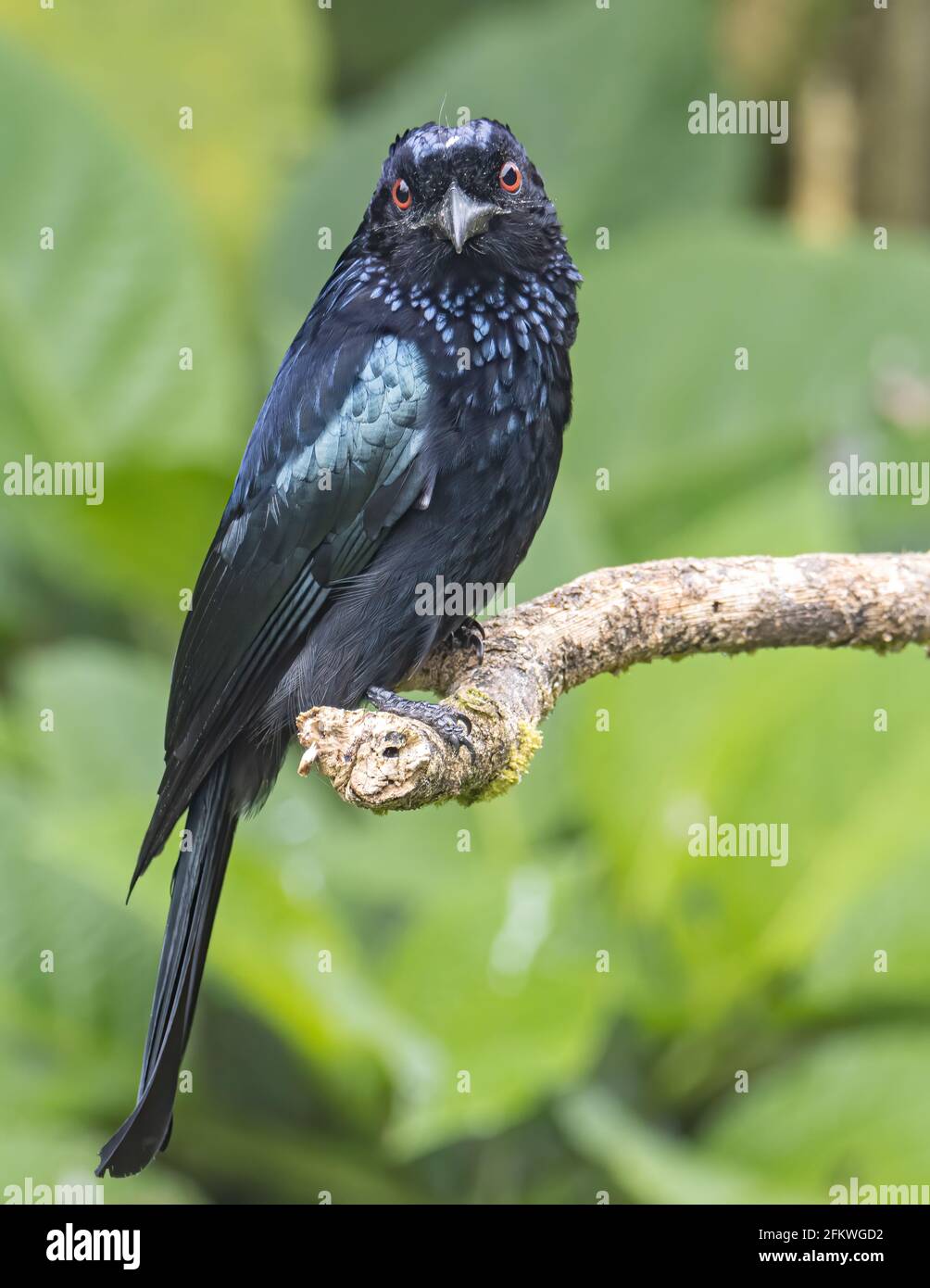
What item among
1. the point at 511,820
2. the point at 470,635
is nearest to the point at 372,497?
the point at 470,635

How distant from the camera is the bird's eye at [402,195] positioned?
9.84 feet

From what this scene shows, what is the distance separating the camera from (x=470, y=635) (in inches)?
124

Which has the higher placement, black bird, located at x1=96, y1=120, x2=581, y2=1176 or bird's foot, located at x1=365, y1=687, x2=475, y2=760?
black bird, located at x1=96, y1=120, x2=581, y2=1176

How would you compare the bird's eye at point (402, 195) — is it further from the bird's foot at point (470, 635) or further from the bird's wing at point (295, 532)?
the bird's foot at point (470, 635)

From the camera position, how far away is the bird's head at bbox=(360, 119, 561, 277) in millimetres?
2939

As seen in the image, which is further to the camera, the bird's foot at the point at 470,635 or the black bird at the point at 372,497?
the bird's foot at the point at 470,635

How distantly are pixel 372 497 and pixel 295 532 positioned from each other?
0.15 m

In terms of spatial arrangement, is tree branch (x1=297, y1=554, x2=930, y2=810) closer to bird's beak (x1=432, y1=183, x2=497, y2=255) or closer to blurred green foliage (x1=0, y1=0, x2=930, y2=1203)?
bird's beak (x1=432, y1=183, x2=497, y2=255)

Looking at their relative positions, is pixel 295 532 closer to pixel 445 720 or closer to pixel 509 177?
pixel 445 720

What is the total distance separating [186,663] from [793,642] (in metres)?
1.10

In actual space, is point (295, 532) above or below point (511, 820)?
above

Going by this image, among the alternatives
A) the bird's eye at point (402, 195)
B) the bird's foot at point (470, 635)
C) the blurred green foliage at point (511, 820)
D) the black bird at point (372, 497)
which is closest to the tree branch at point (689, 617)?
the bird's foot at point (470, 635)

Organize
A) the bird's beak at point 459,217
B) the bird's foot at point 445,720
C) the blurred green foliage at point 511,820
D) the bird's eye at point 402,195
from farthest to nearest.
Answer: the blurred green foliage at point 511,820 → the bird's eye at point 402,195 → the bird's beak at point 459,217 → the bird's foot at point 445,720

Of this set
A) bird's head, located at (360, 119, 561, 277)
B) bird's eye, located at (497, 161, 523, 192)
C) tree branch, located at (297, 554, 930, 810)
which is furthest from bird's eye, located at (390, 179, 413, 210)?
tree branch, located at (297, 554, 930, 810)
